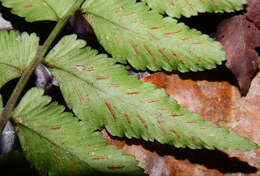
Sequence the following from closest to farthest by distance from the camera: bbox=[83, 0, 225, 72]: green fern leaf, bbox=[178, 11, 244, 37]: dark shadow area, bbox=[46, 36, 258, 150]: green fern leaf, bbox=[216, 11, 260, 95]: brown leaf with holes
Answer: bbox=[46, 36, 258, 150]: green fern leaf
bbox=[83, 0, 225, 72]: green fern leaf
bbox=[216, 11, 260, 95]: brown leaf with holes
bbox=[178, 11, 244, 37]: dark shadow area

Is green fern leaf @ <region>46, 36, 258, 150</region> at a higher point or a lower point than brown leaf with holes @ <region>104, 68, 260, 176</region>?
higher

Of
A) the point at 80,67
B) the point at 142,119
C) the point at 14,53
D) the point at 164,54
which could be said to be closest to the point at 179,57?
the point at 164,54

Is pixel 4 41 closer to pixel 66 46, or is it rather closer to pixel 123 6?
pixel 66 46

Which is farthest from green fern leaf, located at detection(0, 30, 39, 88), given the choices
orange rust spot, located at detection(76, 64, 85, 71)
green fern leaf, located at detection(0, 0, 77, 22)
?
orange rust spot, located at detection(76, 64, 85, 71)

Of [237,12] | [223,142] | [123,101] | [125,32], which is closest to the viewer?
[223,142]

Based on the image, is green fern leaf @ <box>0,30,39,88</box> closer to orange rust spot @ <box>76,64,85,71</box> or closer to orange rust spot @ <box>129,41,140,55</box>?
orange rust spot @ <box>76,64,85,71</box>

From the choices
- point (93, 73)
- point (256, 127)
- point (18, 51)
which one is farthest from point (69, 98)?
point (256, 127)
